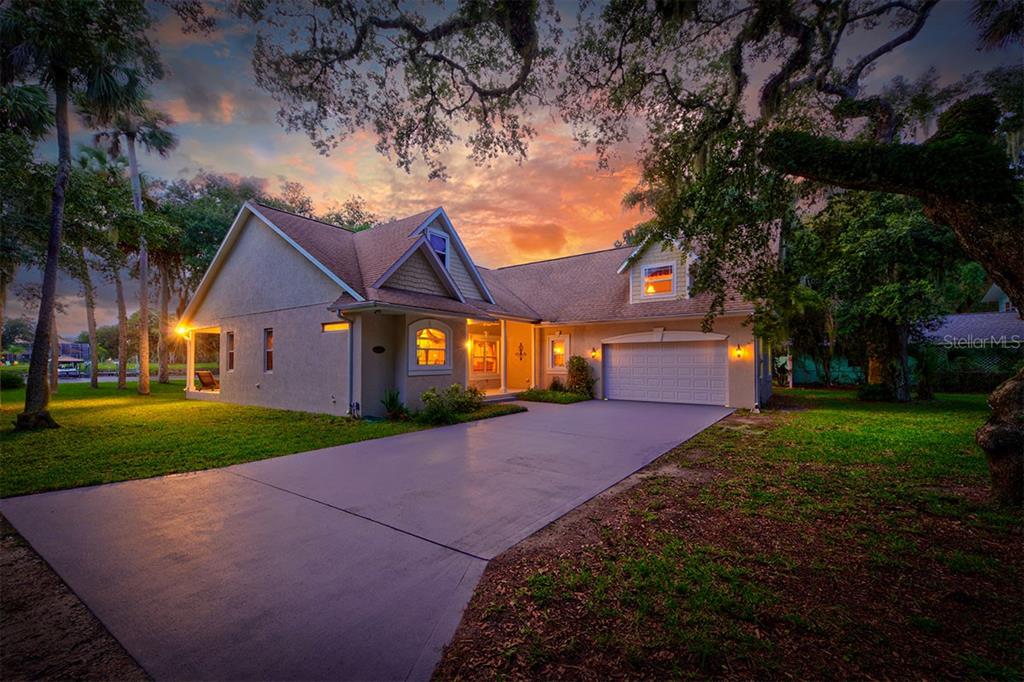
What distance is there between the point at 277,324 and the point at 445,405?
21.6ft

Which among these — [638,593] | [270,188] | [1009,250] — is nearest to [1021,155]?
[1009,250]

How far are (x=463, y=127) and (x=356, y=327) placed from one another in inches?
231

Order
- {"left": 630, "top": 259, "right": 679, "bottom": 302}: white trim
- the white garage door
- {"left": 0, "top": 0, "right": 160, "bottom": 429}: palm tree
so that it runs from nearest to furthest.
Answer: {"left": 0, "top": 0, "right": 160, "bottom": 429}: palm tree, the white garage door, {"left": 630, "top": 259, "right": 679, "bottom": 302}: white trim

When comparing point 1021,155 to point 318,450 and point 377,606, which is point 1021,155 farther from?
point 318,450

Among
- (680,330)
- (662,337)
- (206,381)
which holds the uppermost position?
(680,330)

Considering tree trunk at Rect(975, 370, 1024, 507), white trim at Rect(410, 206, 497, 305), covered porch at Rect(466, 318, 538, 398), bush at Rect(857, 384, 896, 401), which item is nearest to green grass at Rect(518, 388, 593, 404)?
covered porch at Rect(466, 318, 538, 398)

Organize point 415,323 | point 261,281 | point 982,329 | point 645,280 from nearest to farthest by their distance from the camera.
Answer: point 415,323, point 261,281, point 645,280, point 982,329

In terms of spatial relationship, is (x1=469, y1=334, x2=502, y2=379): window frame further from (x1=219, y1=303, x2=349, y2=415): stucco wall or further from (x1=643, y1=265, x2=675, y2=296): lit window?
(x1=643, y1=265, x2=675, y2=296): lit window

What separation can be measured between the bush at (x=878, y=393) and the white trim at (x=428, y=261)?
1497cm

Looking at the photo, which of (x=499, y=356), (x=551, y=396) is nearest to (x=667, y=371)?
(x=551, y=396)

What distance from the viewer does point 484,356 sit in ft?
57.4

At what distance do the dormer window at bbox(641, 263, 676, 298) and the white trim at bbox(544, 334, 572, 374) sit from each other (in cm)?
359

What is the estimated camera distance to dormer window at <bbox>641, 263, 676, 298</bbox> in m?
14.6

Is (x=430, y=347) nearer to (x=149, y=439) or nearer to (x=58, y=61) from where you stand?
(x=149, y=439)
